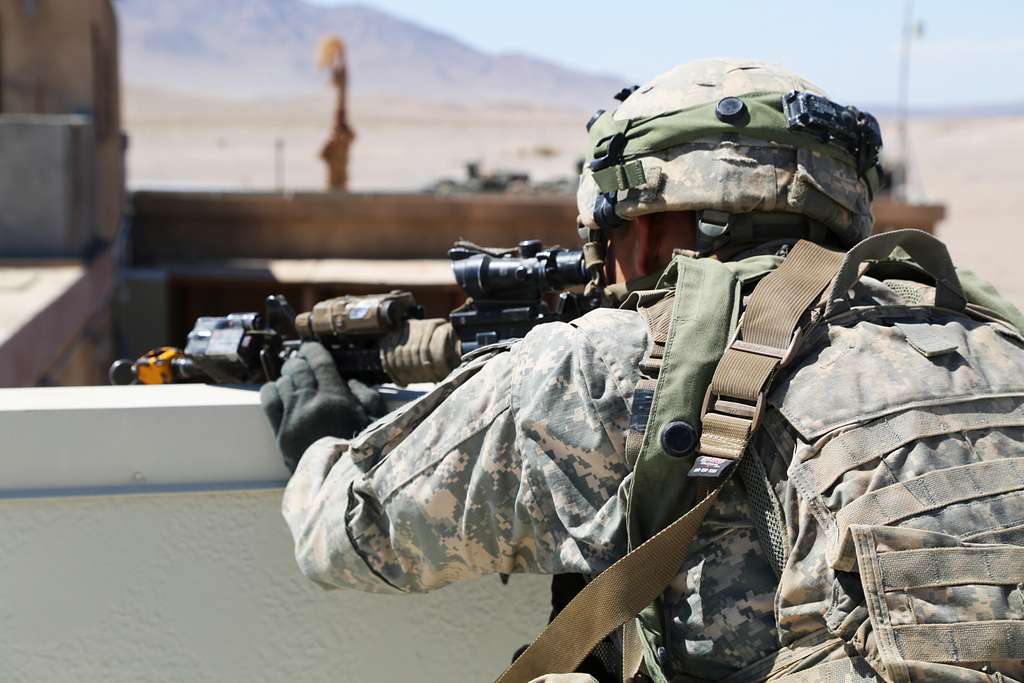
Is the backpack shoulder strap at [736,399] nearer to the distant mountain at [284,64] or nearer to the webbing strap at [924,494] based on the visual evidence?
the webbing strap at [924,494]

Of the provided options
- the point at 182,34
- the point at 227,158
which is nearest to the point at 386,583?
the point at 227,158

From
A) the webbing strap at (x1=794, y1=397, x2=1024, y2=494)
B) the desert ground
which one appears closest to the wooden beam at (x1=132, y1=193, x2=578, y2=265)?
the webbing strap at (x1=794, y1=397, x2=1024, y2=494)

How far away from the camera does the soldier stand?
5.32 feet

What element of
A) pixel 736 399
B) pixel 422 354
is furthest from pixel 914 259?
pixel 422 354

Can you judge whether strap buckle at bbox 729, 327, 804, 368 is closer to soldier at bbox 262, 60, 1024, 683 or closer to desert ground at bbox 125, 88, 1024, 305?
soldier at bbox 262, 60, 1024, 683

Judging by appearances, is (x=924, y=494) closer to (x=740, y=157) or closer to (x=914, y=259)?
(x=914, y=259)

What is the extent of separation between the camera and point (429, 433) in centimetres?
203

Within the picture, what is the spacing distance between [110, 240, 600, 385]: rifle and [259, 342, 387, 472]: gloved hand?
96 mm

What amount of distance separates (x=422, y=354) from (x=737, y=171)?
0.85 metres

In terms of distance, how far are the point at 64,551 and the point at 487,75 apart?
192 m

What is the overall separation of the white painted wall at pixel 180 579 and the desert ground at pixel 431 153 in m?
18.8

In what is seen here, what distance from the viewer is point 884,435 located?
167 cm

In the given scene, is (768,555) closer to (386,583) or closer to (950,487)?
(950,487)

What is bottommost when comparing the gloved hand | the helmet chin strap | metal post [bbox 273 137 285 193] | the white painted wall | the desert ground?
the desert ground
